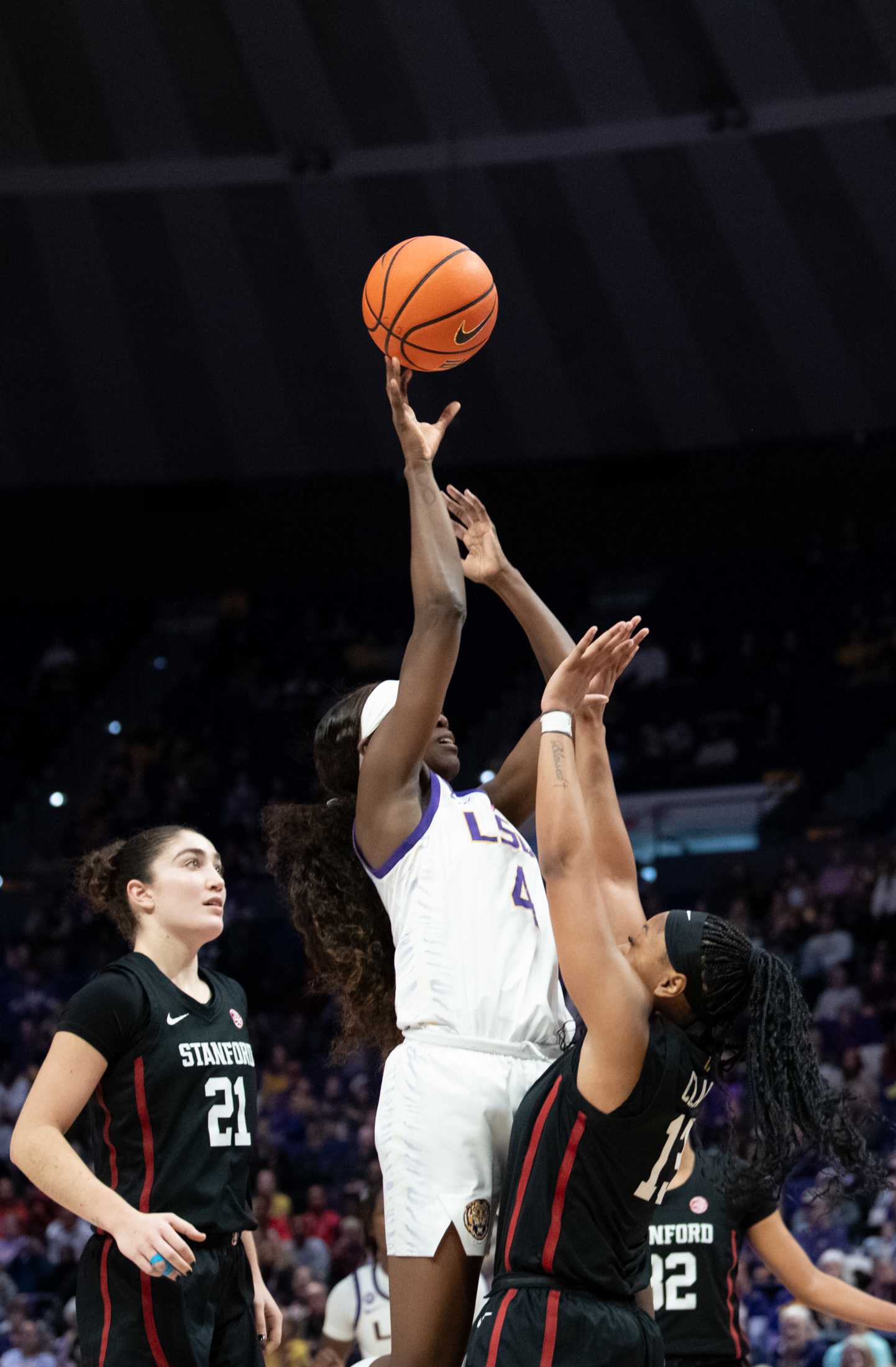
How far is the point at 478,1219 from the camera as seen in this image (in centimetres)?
339

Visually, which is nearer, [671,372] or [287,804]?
[287,804]

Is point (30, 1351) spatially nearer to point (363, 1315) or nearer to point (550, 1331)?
point (363, 1315)

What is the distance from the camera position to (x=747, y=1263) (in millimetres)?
8594

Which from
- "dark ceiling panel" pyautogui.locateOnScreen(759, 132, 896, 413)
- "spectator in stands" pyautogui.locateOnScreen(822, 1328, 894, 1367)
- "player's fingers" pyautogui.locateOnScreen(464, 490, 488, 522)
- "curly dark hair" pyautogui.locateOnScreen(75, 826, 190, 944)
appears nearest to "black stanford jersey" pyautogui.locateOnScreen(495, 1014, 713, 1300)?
"curly dark hair" pyautogui.locateOnScreen(75, 826, 190, 944)

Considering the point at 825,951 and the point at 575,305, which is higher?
the point at 575,305

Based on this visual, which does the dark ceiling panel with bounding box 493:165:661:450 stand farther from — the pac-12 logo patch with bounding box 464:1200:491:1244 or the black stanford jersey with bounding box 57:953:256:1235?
the pac-12 logo patch with bounding box 464:1200:491:1244

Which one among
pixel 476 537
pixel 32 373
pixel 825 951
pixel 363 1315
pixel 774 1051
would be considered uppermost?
A: pixel 32 373

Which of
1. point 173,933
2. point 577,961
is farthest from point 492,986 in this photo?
point 173,933

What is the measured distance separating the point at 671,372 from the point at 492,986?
14204mm

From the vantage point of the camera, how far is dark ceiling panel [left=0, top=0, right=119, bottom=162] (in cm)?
1464

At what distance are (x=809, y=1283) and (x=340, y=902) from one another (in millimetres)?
1896

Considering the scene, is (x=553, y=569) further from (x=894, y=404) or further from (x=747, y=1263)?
(x=747, y=1263)

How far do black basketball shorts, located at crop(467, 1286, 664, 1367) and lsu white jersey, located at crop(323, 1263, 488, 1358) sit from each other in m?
2.45

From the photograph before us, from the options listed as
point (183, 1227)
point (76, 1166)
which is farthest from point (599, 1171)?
point (76, 1166)
